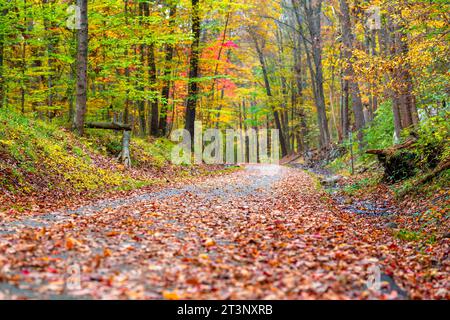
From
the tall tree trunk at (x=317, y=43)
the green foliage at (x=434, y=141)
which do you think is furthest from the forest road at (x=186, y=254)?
the tall tree trunk at (x=317, y=43)

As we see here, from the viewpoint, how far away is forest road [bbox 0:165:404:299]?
4.43m

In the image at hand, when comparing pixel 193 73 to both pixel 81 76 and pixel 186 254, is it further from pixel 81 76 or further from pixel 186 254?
pixel 186 254

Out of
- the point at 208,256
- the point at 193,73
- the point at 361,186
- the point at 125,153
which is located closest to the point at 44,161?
the point at 125,153

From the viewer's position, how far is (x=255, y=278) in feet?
16.0

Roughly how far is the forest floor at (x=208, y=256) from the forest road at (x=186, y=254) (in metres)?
0.01

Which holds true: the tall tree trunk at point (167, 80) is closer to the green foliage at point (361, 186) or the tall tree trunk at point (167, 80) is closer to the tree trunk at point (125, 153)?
the tree trunk at point (125, 153)

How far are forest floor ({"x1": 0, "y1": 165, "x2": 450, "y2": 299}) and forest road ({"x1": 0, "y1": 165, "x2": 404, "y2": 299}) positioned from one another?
0.01m

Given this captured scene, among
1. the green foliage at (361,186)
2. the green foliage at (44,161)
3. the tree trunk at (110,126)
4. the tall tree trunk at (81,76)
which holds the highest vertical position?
the tall tree trunk at (81,76)

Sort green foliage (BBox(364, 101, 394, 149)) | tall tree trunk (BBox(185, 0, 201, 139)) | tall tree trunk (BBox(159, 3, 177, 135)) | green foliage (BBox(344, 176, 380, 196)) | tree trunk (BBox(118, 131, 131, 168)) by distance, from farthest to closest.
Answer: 1. tall tree trunk (BBox(185, 0, 201, 139))
2. tall tree trunk (BBox(159, 3, 177, 135))
3. green foliage (BBox(364, 101, 394, 149))
4. tree trunk (BBox(118, 131, 131, 168))
5. green foliage (BBox(344, 176, 380, 196))

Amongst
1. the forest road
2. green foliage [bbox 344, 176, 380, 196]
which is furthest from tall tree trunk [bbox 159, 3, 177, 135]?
the forest road

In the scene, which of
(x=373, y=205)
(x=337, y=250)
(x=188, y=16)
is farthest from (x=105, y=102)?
(x=337, y=250)

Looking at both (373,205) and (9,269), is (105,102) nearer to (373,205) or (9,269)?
(373,205)

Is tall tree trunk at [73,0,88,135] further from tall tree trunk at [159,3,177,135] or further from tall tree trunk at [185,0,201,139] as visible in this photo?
tall tree trunk at [185,0,201,139]

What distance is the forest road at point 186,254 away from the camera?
14.5ft
